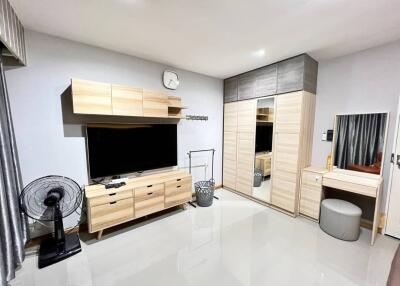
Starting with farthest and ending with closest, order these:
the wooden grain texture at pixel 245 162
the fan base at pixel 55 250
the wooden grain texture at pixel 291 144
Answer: the wooden grain texture at pixel 245 162, the wooden grain texture at pixel 291 144, the fan base at pixel 55 250

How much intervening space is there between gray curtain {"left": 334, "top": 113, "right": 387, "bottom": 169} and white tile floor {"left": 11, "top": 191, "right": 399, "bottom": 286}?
3.37 ft

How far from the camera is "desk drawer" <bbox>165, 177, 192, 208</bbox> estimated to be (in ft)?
9.23

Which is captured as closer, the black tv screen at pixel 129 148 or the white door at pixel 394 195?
the white door at pixel 394 195

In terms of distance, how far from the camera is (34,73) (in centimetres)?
210

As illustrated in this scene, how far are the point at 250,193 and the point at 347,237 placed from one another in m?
1.59

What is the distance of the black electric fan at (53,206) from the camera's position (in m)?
1.91

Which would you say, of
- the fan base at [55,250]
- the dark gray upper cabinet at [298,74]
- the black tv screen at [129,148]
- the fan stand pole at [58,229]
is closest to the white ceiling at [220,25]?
the dark gray upper cabinet at [298,74]

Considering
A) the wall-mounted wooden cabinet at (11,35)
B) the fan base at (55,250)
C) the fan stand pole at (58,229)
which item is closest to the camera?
the wall-mounted wooden cabinet at (11,35)

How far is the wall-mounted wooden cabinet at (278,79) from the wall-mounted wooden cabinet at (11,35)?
3219mm

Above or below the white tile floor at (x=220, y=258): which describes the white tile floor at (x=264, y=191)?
above

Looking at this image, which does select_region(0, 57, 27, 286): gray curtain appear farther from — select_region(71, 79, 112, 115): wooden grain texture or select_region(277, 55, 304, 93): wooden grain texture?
select_region(277, 55, 304, 93): wooden grain texture

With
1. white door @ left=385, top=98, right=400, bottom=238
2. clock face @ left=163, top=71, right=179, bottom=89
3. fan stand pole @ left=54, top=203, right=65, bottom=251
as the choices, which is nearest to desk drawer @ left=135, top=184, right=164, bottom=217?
fan stand pole @ left=54, top=203, right=65, bottom=251

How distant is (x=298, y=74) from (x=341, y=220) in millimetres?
2086

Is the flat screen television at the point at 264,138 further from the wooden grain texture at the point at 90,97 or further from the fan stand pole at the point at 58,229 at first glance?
the fan stand pole at the point at 58,229
